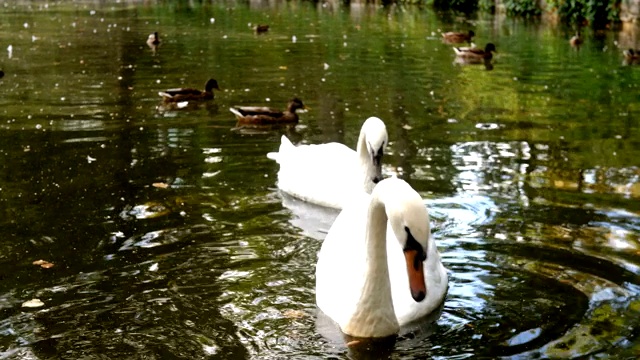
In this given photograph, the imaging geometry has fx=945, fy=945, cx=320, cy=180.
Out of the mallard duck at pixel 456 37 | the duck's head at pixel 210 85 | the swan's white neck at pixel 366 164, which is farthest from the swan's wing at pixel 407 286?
the mallard duck at pixel 456 37

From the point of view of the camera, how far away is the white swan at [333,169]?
26.8ft

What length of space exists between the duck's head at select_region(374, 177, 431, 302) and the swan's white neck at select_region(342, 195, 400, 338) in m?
0.49

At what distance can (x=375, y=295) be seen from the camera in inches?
215

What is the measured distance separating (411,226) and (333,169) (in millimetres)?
4411

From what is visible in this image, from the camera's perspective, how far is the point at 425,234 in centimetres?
473

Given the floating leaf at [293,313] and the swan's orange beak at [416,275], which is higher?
the swan's orange beak at [416,275]

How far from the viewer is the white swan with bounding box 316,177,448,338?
188 inches

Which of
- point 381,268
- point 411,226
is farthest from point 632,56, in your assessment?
point 411,226

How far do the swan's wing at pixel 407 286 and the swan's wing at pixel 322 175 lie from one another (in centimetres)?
261

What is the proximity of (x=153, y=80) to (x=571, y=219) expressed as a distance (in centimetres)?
1114

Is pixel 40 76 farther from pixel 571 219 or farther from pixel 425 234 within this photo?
pixel 425 234

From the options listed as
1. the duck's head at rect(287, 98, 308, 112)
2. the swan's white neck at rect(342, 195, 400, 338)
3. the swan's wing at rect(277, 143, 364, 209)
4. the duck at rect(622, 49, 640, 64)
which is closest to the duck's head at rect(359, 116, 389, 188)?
the swan's wing at rect(277, 143, 364, 209)

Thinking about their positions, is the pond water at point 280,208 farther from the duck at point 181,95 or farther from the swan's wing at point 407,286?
the duck at point 181,95

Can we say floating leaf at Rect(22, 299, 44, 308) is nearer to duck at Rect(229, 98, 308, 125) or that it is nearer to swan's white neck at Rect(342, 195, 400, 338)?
swan's white neck at Rect(342, 195, 400, 338)
